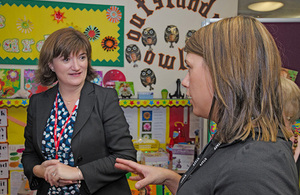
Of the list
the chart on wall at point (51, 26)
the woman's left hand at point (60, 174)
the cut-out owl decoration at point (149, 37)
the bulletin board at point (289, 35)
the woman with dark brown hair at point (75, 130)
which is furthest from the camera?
the cut-out owl decoration at point (149, 37)

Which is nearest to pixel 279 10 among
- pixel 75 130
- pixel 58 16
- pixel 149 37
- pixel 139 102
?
pixel 149 37

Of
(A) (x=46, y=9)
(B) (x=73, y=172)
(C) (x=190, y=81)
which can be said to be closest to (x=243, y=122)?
(C) (x=190, y=81)

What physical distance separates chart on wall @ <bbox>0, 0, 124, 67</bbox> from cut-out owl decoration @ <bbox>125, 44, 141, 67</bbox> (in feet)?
0.22

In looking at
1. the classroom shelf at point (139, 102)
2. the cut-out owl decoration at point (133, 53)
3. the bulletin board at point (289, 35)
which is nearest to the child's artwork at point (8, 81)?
the classroom shelf at point (139, 102)

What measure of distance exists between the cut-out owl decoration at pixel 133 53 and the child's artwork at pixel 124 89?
26cm

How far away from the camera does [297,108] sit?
58.6 inches

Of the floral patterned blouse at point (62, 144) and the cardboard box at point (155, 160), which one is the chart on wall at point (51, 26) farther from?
the floral patterned blouse at point (62, 144)

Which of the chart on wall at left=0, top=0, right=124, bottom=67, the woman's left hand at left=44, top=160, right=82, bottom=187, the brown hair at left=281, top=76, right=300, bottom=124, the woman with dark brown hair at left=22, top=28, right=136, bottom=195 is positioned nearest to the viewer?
the woman's left hand at left=44, top=160, right=82, bottom=187

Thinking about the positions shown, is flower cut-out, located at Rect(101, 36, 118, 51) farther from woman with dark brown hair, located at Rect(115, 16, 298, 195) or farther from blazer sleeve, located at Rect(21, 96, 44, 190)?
woman with dark brown hair, located at Rect(115, 16, 298, 195)

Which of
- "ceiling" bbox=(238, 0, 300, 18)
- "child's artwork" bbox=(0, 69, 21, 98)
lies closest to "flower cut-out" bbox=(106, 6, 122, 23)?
"child's artwork" bbox=(0, 69, 21, 98)

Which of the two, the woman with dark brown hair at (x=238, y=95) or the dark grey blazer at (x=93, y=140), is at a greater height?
the woman with dark brown hair at (x=238, y=95)

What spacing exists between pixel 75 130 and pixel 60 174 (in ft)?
0.74

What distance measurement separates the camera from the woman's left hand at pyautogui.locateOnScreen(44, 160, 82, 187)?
3.78 ft

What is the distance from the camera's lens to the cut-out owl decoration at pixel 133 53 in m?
2.83
